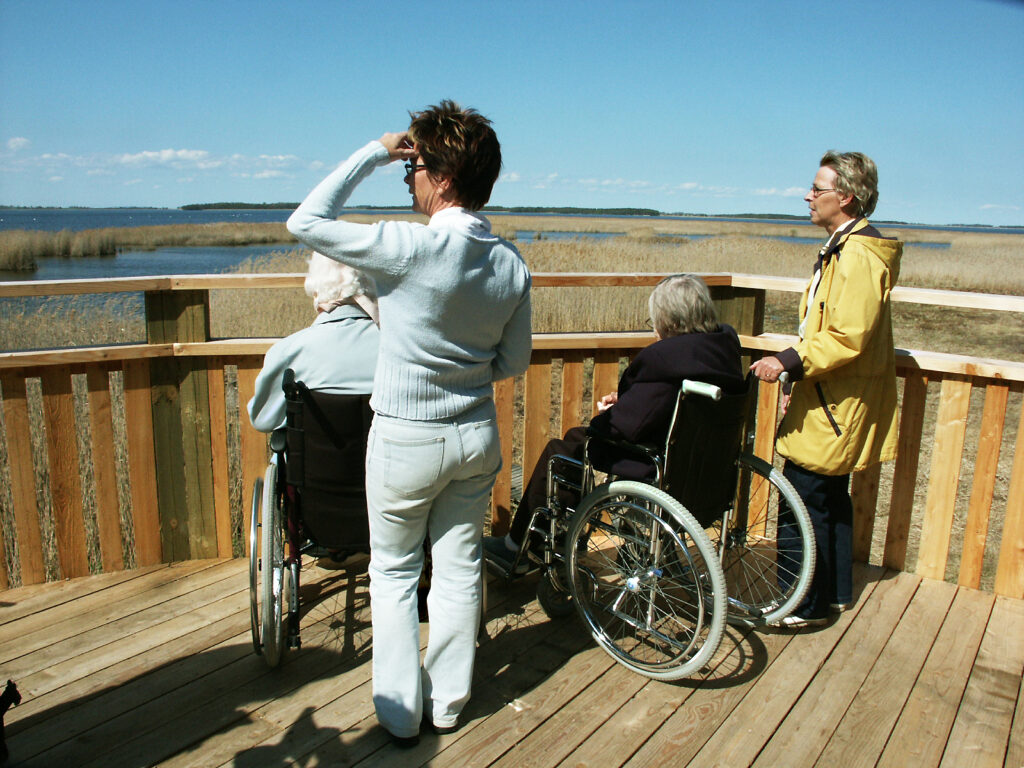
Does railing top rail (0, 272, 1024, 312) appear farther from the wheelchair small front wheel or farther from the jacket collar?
the wheelchair small front wheel

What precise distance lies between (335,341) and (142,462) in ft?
3.88

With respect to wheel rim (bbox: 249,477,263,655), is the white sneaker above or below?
below

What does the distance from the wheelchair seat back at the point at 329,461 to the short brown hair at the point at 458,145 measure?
64cm

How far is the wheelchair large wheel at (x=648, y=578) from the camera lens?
1955mm

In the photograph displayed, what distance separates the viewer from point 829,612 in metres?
2.56

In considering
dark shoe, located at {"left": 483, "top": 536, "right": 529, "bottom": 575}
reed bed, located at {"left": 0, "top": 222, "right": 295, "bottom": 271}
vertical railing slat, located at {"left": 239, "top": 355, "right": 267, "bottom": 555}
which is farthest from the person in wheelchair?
reed bed, located at {"left": 0, "top": 222, "right": 295, "bottom": 271}

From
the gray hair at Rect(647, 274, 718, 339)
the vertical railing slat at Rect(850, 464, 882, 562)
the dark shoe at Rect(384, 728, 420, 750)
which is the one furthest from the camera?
the vertical railing slat at Rect(850, 464, 882, 562)

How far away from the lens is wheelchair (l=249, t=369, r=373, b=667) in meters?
1.97

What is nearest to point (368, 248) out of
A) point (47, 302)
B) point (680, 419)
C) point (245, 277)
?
point (680, 419)

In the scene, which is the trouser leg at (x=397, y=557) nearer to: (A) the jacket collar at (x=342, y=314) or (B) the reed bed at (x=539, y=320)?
(A) the jacket collar at (x=342, y=314)

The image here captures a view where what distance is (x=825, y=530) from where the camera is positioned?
2.52 metres

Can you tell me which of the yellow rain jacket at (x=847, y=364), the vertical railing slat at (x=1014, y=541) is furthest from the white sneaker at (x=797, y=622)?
the vertical railing slat at (x=1014, y=541)

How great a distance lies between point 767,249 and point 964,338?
12.0 meters

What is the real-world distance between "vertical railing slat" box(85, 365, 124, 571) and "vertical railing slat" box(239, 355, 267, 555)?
16.4 inches
